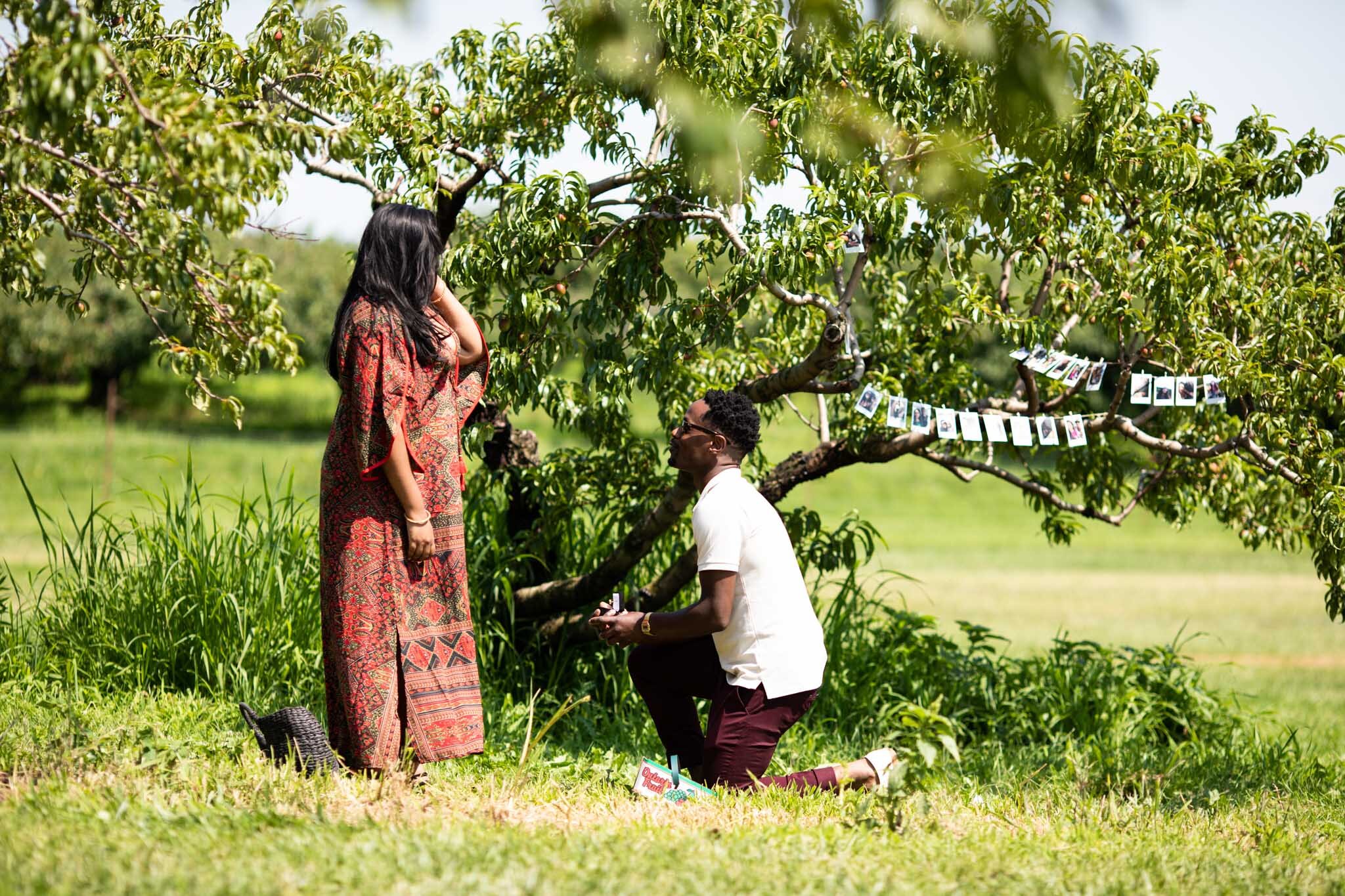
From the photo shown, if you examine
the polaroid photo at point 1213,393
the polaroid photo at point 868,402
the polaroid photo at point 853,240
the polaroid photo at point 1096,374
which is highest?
the polaroid photo at point 853,240

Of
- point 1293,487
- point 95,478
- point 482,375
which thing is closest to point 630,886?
point 482,375

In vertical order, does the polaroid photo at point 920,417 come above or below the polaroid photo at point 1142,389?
below

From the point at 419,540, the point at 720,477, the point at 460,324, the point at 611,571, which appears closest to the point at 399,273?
the point at 460,324

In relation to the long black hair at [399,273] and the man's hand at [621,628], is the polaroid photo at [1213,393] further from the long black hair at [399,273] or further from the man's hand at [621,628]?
the long black hair at [399,273]

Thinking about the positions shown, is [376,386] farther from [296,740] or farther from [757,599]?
[757,599]

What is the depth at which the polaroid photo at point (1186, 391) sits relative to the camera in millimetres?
5195

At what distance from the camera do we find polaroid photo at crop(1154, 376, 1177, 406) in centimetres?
521

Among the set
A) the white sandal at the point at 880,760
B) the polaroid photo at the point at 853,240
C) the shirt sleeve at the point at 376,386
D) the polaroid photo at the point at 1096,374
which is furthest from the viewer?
the polaroid photo at the point at 1096,374

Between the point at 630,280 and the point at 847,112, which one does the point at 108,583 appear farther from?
the point at 847,112

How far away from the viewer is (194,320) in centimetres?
371

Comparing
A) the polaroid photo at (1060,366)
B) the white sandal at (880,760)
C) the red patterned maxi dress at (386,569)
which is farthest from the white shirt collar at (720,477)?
the polaroid photo at (1060,366)

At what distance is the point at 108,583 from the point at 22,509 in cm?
1657

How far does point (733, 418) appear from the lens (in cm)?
408

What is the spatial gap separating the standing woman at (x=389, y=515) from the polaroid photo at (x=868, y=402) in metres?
1.90
